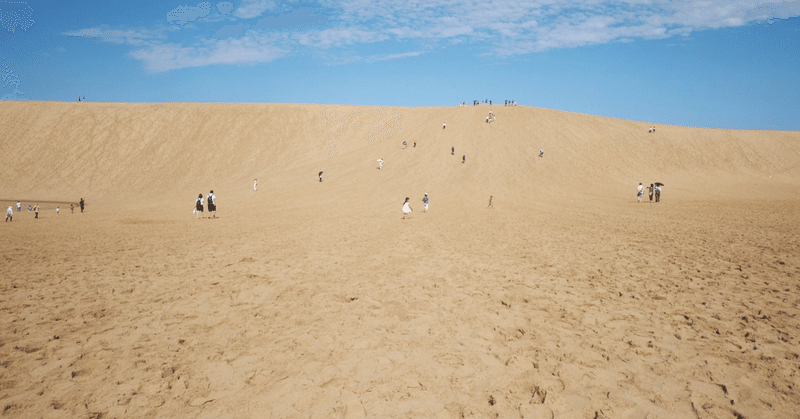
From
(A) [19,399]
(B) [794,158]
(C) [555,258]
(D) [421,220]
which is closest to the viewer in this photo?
(A) [19,399]

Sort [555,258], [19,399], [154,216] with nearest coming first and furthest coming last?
[19,399]
[555,258]
[154,216]

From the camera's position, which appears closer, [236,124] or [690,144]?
[690,144]

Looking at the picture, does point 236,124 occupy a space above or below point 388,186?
above

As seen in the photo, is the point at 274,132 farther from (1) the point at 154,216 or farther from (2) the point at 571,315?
(2) the point at 571,315

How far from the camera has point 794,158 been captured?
45438mm

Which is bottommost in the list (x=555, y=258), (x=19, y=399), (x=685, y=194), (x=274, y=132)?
(x=19, y=399)

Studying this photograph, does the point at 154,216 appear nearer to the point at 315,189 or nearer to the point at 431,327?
the point at 315,189

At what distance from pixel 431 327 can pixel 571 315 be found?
111 inches

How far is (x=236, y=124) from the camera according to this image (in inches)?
2146

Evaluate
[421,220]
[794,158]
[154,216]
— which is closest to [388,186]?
[421,220]

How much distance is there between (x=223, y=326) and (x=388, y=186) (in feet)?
92.1

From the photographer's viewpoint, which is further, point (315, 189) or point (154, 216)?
point (315, 189)

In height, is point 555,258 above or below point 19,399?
above

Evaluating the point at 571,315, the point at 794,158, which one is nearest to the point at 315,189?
the point at 571,315
